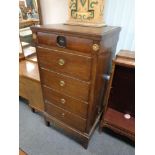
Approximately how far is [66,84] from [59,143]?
0.68 metres

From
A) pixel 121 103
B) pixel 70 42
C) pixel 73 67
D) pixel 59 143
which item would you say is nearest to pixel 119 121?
A: pixel 121 103

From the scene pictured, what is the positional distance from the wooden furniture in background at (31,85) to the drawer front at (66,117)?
0.20 meters

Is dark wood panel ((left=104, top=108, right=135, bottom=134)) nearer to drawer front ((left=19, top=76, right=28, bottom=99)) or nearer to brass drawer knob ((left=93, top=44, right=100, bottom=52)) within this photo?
brass drawer knob ((left=93, top=44, right=100, bottom=52))

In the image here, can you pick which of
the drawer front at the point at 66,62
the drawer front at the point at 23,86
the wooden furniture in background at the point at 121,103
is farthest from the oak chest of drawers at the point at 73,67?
the drawer front at the point at 23,86

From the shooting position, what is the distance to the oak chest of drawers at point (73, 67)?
0.85 meters

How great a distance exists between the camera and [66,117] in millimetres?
1271

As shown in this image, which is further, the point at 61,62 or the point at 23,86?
the point at 23,86

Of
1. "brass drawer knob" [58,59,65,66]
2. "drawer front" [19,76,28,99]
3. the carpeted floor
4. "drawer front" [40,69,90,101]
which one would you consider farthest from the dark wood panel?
"drawer front" [19,76,28,99]

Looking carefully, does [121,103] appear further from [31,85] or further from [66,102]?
[31,85]

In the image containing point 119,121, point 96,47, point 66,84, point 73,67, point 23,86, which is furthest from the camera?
point 23,86

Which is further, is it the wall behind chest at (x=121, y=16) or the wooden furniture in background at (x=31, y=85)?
the wooden furniture in background at (x=31, y=85)

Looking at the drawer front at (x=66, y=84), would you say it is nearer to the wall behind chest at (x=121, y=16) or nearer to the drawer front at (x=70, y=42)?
the drawer front at (x=70, y=42)
